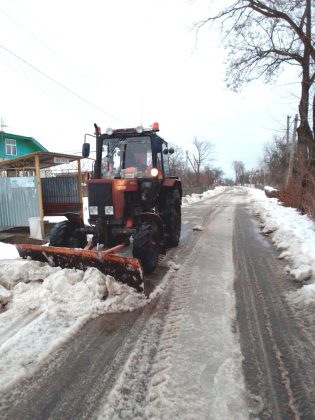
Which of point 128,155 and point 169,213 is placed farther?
point 169,213

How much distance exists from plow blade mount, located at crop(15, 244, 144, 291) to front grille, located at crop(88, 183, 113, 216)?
1.19 meters

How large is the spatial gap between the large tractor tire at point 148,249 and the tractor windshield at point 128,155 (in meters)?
1.37

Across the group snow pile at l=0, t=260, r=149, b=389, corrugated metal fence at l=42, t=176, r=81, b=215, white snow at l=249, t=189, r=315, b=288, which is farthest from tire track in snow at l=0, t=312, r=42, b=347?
corrugated metal fence at l=42, t=176, r=81, b=215

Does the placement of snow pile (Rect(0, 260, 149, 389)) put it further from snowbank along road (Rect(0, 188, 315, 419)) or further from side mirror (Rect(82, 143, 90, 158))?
side mirror (Rect(82, 143, 90, 158))

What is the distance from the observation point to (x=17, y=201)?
429 inches

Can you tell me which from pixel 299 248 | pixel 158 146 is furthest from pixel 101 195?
pixel 299 248

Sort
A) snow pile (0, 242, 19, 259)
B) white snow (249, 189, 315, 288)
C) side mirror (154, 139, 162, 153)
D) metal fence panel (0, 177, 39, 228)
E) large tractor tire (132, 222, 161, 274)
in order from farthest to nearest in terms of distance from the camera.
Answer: metal fence panel (0, 177, 39, 228)
snow pile (0, 242, 19, 259)
side mirror (154, 139, 162, 153)
white snow (249, 189, 315, 288)
large tractor tire (132, 222, 161, 274)

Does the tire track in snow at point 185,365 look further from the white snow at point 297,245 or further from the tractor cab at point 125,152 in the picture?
the tractor cab at point 125,152

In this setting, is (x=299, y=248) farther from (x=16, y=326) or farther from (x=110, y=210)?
Answer: (x=16, y=326)

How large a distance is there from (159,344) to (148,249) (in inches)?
81.7

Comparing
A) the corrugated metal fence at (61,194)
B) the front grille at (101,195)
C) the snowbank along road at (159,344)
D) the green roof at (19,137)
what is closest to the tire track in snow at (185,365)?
the snowbank along road at (159,344)

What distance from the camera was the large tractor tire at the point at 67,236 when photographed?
6.16 m

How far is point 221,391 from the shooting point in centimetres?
269

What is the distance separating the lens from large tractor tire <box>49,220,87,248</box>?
6.16m
